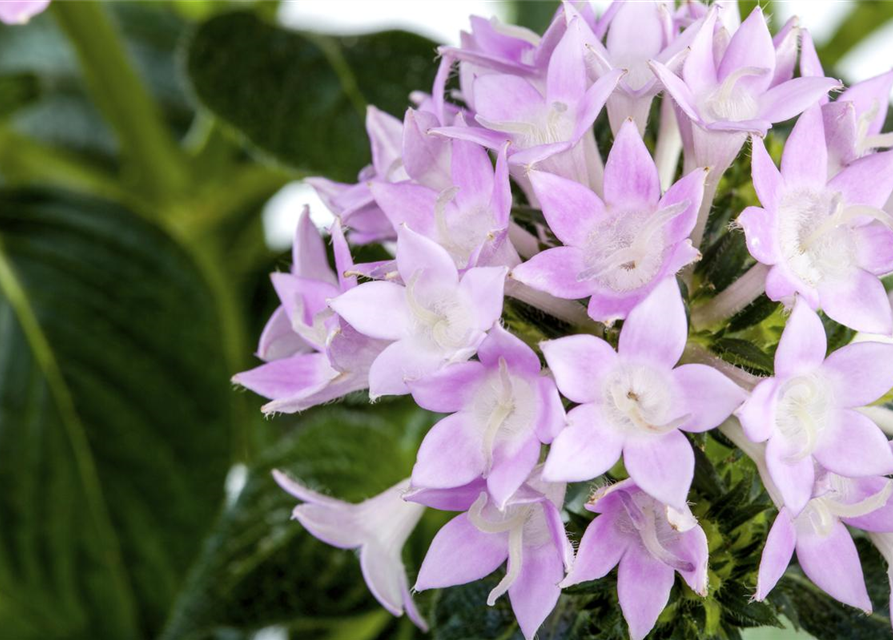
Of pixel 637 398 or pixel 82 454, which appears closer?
pixel 637 398

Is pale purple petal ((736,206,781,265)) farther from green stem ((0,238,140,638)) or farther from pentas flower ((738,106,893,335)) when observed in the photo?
green stem ((0,238,140,638))

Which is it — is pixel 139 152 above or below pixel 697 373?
below

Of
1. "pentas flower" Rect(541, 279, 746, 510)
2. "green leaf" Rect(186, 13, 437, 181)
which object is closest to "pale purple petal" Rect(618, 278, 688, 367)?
"pentas flower" Rect(541, 279, 746, 510)

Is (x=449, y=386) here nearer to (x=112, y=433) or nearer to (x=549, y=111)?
(x=549, y=111)

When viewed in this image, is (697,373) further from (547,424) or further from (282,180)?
(282,180)

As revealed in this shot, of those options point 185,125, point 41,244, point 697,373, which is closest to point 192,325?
point 41,244

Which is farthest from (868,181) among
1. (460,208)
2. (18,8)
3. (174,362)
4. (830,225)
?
(174,362)
